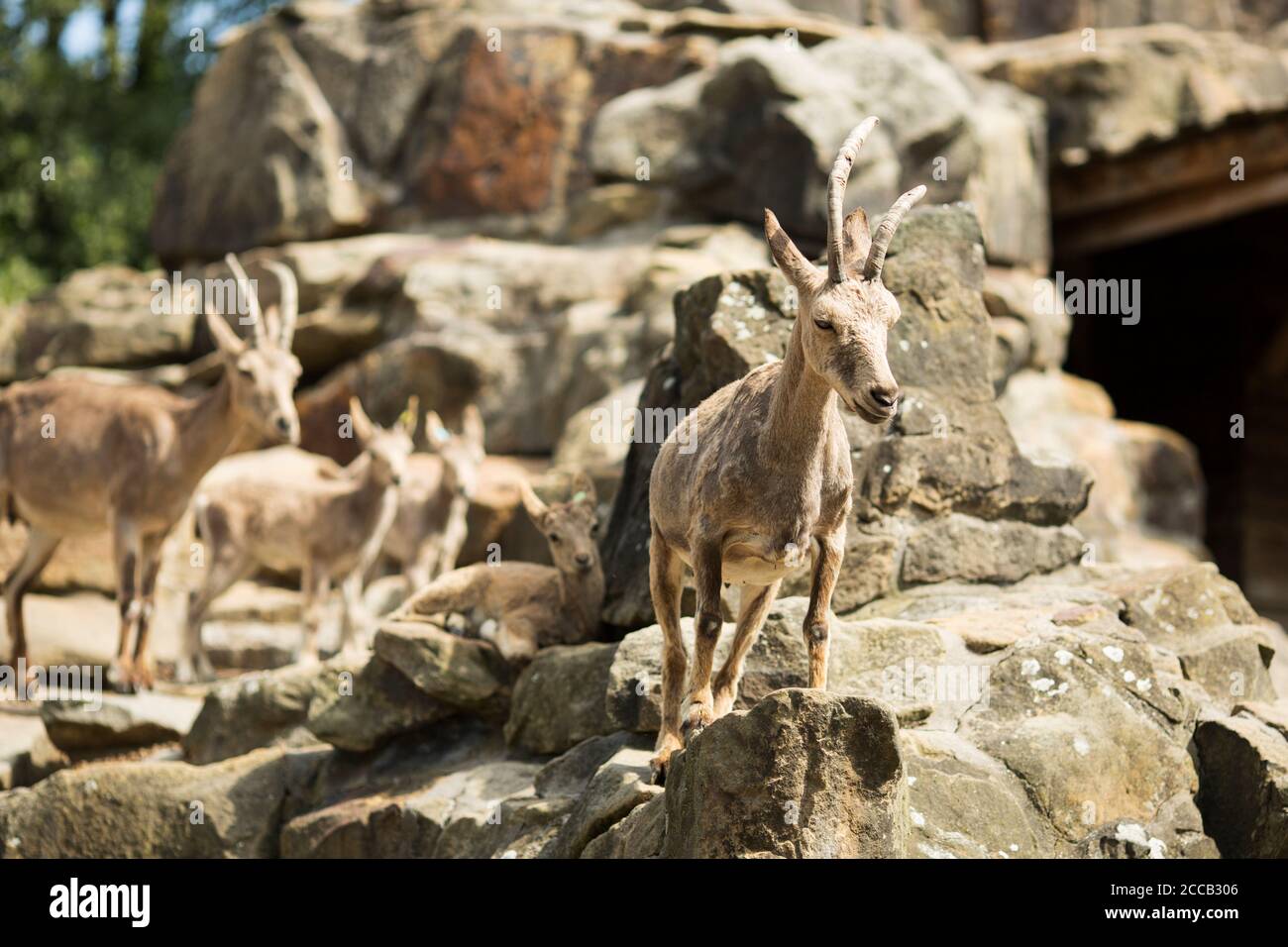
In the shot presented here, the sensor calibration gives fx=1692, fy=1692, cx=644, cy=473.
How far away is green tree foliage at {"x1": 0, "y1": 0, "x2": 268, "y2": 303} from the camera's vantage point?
70.8ft

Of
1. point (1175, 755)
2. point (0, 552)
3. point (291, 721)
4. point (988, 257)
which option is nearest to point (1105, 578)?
point (1175, 755)

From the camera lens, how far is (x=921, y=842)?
630 cm

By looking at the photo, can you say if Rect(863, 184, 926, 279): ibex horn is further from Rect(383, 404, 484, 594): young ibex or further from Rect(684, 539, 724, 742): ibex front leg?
Rect(383, 404, 484, 594): young ibex

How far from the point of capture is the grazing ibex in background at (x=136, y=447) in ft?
37.4

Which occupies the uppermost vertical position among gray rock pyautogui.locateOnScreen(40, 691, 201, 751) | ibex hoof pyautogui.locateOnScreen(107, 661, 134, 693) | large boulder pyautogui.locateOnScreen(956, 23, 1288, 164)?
large boulder pyautogui.locateOnScreen(956, 23, 1288, 164)

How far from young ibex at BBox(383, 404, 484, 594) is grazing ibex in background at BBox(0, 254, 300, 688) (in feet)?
5.28

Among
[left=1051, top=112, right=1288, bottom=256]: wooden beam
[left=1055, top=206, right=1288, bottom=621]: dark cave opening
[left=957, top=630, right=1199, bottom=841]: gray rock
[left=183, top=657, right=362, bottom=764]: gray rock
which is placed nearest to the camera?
[left=957, top=630, right=1199, bottom=841]: gray rock

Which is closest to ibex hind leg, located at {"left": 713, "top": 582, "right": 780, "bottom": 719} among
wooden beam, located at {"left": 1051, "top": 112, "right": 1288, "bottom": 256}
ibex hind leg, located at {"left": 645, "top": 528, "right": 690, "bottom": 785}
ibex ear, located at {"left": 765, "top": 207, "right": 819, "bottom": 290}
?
ibex hind leg, located at {"left": 645, "top": 528, "right": 690, "bottom": 785}

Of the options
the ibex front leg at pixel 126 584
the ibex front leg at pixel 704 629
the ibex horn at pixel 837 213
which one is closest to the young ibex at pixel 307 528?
the ibex front leg at pixel 126 584

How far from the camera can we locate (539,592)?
365 inches

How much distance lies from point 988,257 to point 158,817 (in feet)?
32.1

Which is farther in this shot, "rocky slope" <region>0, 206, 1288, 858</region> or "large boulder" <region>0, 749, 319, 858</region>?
"large boulder" <region>0, 749, 319, 858</region>

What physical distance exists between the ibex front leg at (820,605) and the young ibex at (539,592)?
2.82 m

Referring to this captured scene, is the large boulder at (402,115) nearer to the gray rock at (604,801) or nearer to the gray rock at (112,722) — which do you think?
the gray rock at (112,722)
